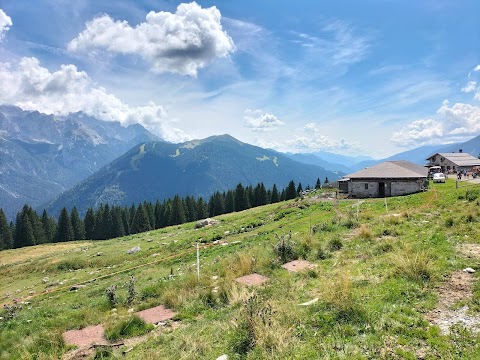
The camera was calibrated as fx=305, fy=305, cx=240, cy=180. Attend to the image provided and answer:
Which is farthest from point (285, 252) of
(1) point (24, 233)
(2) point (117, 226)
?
(1) point (24, 233)

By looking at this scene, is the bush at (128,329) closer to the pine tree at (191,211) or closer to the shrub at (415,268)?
the shrub at (415,268)

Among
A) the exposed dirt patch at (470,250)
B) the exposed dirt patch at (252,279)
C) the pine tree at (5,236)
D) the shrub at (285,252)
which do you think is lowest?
the pine tree at (5,236)

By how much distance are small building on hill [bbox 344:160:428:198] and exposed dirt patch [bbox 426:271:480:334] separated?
37.8 metres

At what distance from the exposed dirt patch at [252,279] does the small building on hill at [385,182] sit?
1483 inches

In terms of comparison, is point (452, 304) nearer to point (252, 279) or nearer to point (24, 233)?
point (252, 279)

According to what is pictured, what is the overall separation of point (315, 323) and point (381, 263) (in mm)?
4922

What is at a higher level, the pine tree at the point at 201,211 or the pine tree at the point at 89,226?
the pine tree at the point at 201,211

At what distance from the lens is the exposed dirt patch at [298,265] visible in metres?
12.5

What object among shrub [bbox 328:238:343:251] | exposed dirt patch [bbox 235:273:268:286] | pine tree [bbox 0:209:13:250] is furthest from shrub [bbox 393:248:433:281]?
pine tree [bbox 0:209:13:250]

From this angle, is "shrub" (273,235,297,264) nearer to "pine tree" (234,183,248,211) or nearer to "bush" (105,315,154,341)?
"bush" (105,315,154,341)

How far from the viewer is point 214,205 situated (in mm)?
111188

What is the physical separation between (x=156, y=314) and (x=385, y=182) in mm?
42128

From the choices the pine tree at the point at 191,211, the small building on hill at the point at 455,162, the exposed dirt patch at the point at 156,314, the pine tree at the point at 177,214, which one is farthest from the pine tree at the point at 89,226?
the small building on hill at the point at 455,162

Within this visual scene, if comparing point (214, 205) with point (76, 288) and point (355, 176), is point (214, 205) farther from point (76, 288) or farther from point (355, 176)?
point (76, 288)
